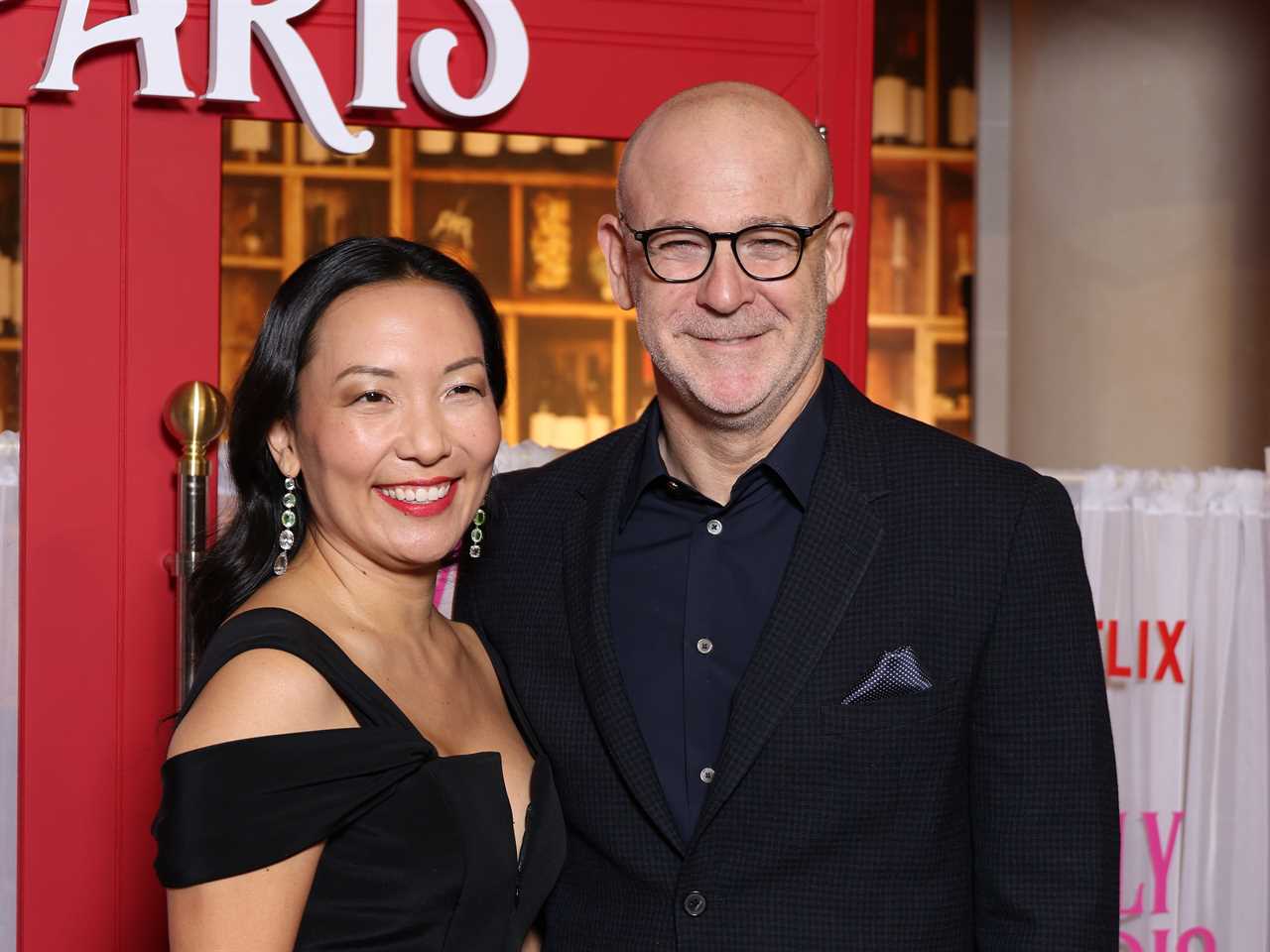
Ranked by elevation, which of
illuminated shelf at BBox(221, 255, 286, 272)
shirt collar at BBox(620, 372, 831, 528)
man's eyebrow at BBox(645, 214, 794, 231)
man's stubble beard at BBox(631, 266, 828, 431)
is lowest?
shirt collar at BBox(620, 372, 831, 528)

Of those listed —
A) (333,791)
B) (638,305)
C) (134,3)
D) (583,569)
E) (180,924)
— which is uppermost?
(134,3)

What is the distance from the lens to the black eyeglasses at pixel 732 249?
1.85 meters

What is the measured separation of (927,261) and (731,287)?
13.2 ft

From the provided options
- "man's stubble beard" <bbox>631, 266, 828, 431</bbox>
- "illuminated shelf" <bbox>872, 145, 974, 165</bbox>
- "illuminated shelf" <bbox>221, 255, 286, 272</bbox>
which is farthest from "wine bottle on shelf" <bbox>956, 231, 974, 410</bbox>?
"man's stubble beard" <bbox>631, 266, 828, 431</bbox>

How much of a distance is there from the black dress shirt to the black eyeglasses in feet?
0.65

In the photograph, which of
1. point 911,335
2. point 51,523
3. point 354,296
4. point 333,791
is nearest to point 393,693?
point 333,791

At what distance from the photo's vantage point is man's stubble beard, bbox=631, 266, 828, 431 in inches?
73.0

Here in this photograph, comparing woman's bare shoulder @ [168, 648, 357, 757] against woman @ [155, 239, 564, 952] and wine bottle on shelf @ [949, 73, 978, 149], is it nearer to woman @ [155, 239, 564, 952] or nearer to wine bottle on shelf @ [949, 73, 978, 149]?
woman @ [155, 239, 564, 952]

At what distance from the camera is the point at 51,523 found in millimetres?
2584

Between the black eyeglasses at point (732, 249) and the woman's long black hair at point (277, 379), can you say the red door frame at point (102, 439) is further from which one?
the black eyeglasses at point (732, 249)

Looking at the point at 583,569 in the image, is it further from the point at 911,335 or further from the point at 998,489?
the point at 911,335

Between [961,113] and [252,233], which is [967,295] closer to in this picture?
[961,113]

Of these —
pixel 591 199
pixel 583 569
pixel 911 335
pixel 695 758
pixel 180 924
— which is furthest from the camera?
pixel 911 335

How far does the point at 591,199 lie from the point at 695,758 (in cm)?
368
